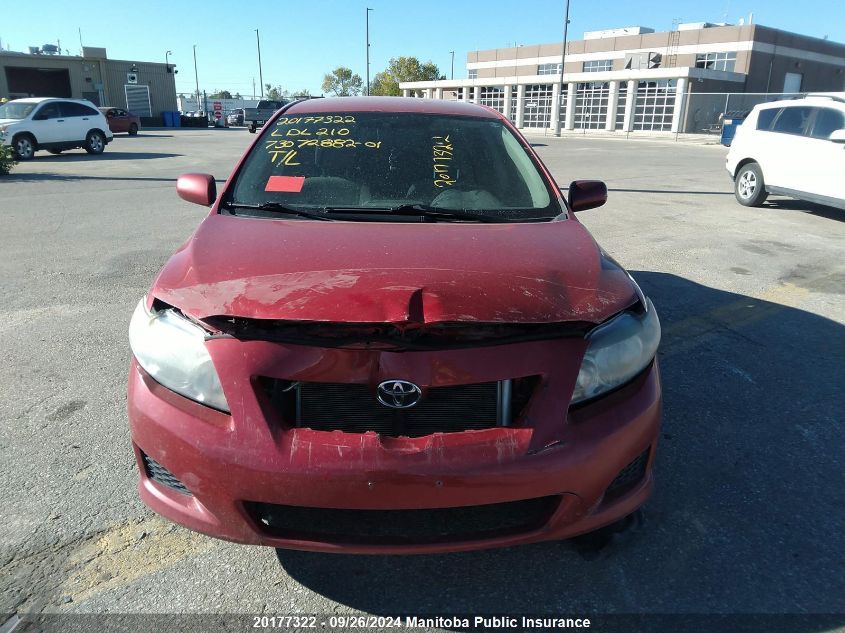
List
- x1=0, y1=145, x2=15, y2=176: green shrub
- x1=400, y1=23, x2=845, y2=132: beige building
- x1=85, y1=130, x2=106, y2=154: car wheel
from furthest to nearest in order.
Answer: x1=400, y1=23, x2=845, y2=132: beige building < x1=85, y1=130, x2=106, y2=154: car wheel < x1=0, y1=145, x2=15, y2=176: green shrub

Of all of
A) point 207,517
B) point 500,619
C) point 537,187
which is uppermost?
point 537,187

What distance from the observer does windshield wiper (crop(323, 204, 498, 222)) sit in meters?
2.77

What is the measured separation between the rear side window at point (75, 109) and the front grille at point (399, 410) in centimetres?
2098

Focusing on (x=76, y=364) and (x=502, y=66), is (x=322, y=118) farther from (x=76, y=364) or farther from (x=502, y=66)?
(x=502, y=66)

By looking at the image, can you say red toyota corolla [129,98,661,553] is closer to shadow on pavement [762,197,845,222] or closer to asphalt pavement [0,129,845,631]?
asphalt pavement [0,129,845,631]

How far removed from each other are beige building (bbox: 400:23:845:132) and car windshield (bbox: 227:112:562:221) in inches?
1577

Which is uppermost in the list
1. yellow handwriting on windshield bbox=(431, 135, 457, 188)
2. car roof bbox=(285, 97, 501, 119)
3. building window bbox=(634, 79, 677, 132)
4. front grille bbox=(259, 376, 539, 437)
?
building window bbox=(634, 79, 677, 132)

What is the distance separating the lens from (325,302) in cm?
188

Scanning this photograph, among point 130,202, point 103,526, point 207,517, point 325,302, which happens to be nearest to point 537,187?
point 325,302

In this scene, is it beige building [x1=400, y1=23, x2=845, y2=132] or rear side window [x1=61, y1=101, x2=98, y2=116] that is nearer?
rear side window [x1=61, y1=101, x2=98, y2=116]

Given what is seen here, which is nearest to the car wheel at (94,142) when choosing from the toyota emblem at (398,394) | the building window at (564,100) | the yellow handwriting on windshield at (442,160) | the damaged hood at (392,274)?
the yellow handwriting on windshield at (442,160)

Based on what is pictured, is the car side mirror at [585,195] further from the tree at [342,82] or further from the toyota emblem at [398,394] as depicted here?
the tree at [342,82]

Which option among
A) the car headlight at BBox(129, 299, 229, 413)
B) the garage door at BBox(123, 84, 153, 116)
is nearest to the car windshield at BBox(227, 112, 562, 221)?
the car headlight at BBox(129, 299, 229, 413)

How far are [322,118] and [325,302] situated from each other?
6.48ft
